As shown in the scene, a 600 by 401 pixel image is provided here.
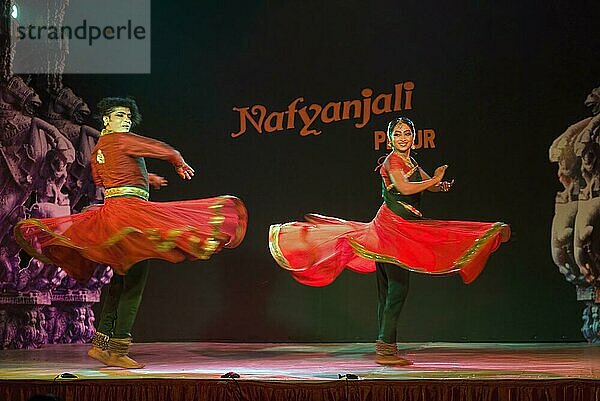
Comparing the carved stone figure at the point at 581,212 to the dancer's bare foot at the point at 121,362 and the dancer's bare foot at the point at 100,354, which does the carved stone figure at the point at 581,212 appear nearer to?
the dancer's bare foot at the point at 121,362

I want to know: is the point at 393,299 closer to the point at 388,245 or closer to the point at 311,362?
the point at 388,245

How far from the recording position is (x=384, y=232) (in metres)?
4.97

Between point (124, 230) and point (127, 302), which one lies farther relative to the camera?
point (127, 302)

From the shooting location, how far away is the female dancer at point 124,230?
15.6 ft

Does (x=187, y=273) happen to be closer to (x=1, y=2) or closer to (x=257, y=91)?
(x=257, y=91)

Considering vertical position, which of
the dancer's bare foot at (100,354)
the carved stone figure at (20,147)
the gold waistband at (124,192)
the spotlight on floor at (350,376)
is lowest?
the spotlight on floor at (350,376)

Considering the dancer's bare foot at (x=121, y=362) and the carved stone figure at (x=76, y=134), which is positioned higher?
the carved stone figure at (x=76, y=134)

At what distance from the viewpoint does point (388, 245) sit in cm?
490

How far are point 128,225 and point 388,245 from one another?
1378 millimetres

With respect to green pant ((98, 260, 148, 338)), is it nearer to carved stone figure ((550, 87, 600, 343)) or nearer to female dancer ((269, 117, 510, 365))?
female dancer ((269, 117, 510, 365))

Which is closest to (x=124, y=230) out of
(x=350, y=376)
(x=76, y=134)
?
(x=350, y=376)

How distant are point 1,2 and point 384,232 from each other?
3.13 metres

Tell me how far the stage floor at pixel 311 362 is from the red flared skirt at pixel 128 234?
58cm

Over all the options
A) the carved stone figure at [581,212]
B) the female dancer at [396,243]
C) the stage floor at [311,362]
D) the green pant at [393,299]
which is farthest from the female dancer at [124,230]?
the carved stone figure at [581,212]
